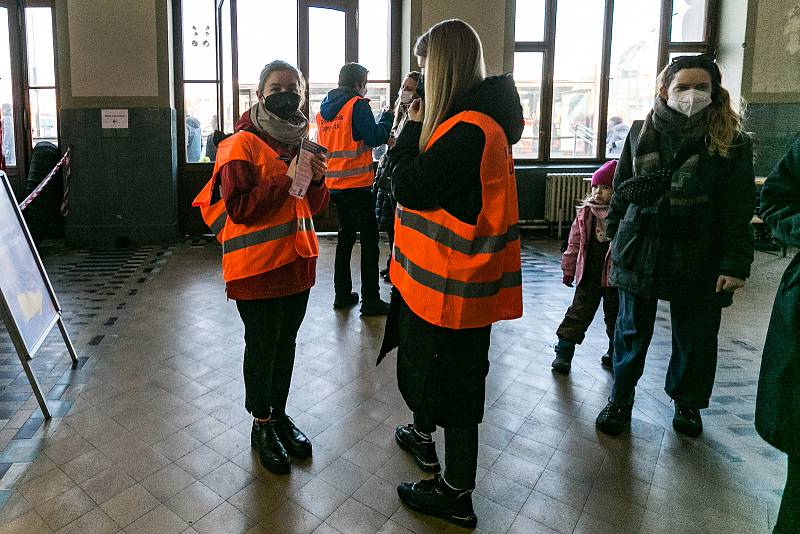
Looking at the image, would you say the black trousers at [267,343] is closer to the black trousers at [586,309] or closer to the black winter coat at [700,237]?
the black winter coat at [700,237]

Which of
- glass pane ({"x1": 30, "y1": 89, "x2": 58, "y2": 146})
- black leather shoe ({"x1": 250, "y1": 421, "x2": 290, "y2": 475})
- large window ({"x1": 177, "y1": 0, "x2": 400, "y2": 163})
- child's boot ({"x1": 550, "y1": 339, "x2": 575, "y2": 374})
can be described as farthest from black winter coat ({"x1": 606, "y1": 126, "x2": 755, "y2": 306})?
glass pane ({"x1": 30, "y1": 89, "x2": 58, "y2": 146})

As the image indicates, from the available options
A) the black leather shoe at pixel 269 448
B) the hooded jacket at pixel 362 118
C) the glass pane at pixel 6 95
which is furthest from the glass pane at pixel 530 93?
the black leather shoe at pixel 269 448

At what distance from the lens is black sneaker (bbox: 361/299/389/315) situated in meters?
4.43

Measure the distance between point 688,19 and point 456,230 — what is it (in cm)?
803

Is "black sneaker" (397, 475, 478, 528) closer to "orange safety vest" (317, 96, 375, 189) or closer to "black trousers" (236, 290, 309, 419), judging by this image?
"black trousers" (236, 290, 309, 419)

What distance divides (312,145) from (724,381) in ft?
8.53

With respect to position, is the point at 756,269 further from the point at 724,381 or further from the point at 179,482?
the point at 179,482

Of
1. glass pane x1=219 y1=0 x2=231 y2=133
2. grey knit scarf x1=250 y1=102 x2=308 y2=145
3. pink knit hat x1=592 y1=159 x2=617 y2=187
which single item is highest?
glass pane x1=219 y1=0 x2=231 y2=133

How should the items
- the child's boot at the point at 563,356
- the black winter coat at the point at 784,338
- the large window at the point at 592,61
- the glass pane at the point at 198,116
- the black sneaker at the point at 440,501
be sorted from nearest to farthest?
the black winter coat at the point at 784,338
the black sneaker at the point at 440,501
the child's boot at the point at 563,356
the glass pane at the point at 198,116
the large window at the point at 592,61

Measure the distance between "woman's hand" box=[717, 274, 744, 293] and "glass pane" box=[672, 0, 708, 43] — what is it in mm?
6906

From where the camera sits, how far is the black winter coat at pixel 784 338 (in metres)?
1.68

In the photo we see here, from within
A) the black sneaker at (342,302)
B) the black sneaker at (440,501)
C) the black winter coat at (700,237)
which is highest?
the black winter coat at (700,237)

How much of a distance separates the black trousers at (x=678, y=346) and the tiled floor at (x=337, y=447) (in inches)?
7.7

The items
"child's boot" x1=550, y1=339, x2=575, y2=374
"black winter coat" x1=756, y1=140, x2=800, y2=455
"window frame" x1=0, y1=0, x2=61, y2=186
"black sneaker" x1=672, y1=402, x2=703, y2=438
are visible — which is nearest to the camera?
"black winter coat" x1=756, y1=140, x2=800, y2=455
